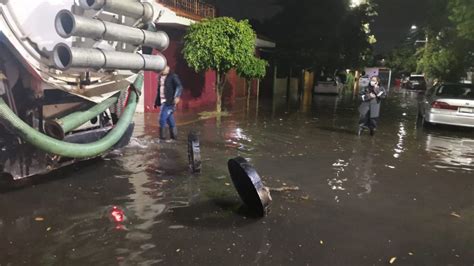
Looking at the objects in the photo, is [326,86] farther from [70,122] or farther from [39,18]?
[39,18]

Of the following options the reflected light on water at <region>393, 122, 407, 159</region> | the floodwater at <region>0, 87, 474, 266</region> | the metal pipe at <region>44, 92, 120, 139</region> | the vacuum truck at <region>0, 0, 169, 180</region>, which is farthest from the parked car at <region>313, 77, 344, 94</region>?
the metal pipe at <region>44, 92, 120, 139</region>

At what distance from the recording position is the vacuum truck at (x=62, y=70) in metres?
4.84

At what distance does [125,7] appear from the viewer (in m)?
5.45

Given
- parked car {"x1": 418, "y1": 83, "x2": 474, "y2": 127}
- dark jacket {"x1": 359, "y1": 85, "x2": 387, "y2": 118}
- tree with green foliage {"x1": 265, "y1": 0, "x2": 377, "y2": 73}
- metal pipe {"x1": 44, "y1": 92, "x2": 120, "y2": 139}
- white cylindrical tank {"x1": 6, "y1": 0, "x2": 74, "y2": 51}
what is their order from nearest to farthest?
white cylindrical tank {"x1": 6, "y1": 0, "x2": 74, "y2": 51} → metal pipe {"x1": 44, "y1": 92, "x2": 120, "y2": 139} → dark jacket {"x1": 359, "y1": 85, "x2": 387, "y2": 118} → parked car {"x1": 418, "y1": 83, "x2": 474, "y2": 127} → tree with green foliage {"x1": 265, "y1": 0, "x2": 377, "y2": 73}

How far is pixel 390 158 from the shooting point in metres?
8.55

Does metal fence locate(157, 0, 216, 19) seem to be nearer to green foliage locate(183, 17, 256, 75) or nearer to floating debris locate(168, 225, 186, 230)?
green foliage locate(183, 17, 256, 75)

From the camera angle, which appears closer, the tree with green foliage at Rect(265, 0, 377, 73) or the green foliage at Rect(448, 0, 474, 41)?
the green foliage at Rect(448, 0, 474, 41)

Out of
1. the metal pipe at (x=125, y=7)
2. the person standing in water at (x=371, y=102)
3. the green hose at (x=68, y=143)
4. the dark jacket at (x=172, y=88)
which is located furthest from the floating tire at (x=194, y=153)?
the person standing in water at (x=371, y=102)

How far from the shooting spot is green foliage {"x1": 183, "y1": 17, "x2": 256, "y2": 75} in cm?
1312

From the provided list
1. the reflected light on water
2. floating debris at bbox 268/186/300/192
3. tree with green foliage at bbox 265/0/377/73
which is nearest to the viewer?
floating debris at bbox 268/186/300/192

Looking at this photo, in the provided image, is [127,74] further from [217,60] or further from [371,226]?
[217,60]

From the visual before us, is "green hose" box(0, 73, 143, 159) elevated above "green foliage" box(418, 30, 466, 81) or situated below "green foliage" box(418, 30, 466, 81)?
below

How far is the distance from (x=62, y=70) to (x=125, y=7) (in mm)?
1137

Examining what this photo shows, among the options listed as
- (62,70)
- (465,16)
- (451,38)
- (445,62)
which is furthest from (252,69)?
(445,62)
